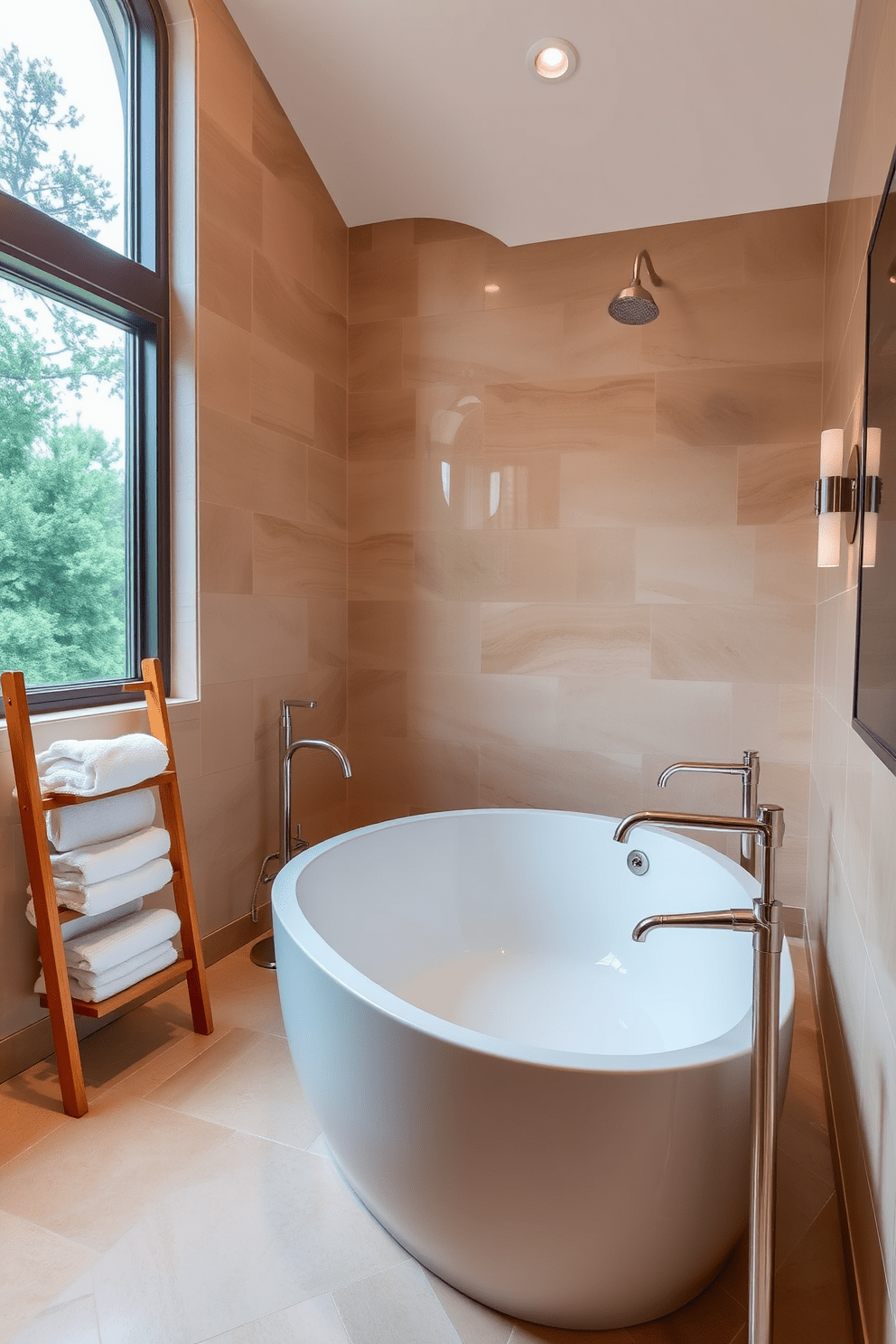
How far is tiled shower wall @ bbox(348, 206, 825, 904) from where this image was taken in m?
2.76

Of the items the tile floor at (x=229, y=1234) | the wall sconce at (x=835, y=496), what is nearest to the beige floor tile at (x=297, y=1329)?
the tile floor at (x=229, y=1234)

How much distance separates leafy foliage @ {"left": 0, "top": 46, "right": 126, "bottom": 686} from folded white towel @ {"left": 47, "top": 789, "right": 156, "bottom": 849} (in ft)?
1.29

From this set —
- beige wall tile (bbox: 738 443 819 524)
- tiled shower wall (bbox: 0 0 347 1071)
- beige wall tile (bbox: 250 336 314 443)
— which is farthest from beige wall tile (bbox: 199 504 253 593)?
beige wall tile (bbox: 738 443 819 524)

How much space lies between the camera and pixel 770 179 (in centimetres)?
261

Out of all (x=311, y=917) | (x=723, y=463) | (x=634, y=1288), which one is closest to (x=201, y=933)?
(x=311, y=917)

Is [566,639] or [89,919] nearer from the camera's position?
[89,919]

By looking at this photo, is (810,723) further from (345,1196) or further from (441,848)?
(345,1196)

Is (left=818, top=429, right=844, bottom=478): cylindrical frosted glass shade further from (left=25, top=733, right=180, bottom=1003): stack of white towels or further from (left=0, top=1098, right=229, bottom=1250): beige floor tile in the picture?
(left=0, top=1098, right=229, bottom=1250): beige floor tile

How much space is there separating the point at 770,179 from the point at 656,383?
2.23 ft

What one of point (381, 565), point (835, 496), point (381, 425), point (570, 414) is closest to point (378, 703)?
point (381, 565)

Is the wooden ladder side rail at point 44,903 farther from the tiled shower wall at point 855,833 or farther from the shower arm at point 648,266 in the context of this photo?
the shower arm at point 648,266

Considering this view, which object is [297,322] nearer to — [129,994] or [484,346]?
[484,346]

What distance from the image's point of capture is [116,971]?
1.92 metres

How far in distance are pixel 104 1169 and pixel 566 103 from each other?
3.03m
